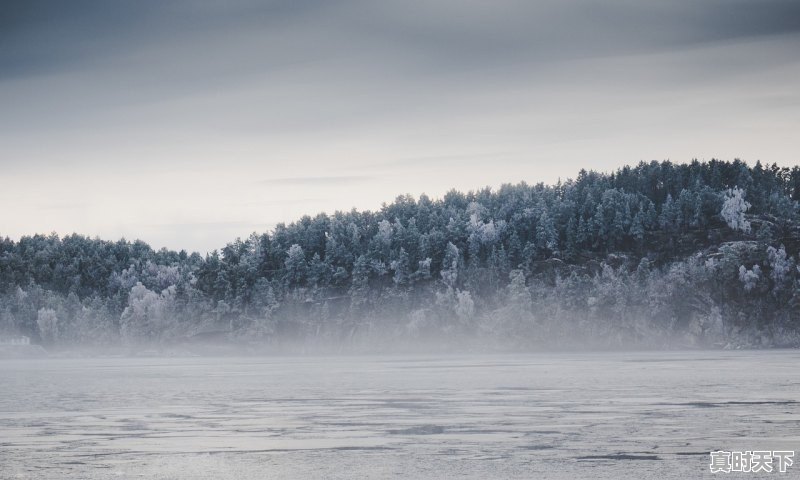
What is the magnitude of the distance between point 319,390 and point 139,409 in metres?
19.6

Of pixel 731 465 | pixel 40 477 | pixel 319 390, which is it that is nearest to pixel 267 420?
pixel 40 477

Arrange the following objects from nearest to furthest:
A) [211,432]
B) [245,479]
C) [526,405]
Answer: [245,479] → [211,432] → [526,405]

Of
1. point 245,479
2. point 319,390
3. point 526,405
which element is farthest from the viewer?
point 319,390

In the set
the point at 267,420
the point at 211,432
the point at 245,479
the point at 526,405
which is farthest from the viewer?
the point at 526,405

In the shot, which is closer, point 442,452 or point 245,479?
point 245,479

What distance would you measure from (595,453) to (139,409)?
1085 inches

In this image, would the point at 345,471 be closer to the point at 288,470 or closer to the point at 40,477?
the point at 288,470

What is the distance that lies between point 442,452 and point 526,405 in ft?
61.5

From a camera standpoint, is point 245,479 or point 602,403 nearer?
point 245,479

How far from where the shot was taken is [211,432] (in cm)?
3838

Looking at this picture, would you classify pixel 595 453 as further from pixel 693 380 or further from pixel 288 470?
pixel 693 380

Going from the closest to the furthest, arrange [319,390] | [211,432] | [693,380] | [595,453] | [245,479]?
[245,479] < [595,453] < [211,432] < [319,390] < [693,380]

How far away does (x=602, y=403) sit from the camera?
1980 inches

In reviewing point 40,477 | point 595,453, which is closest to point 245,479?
point 40,477
